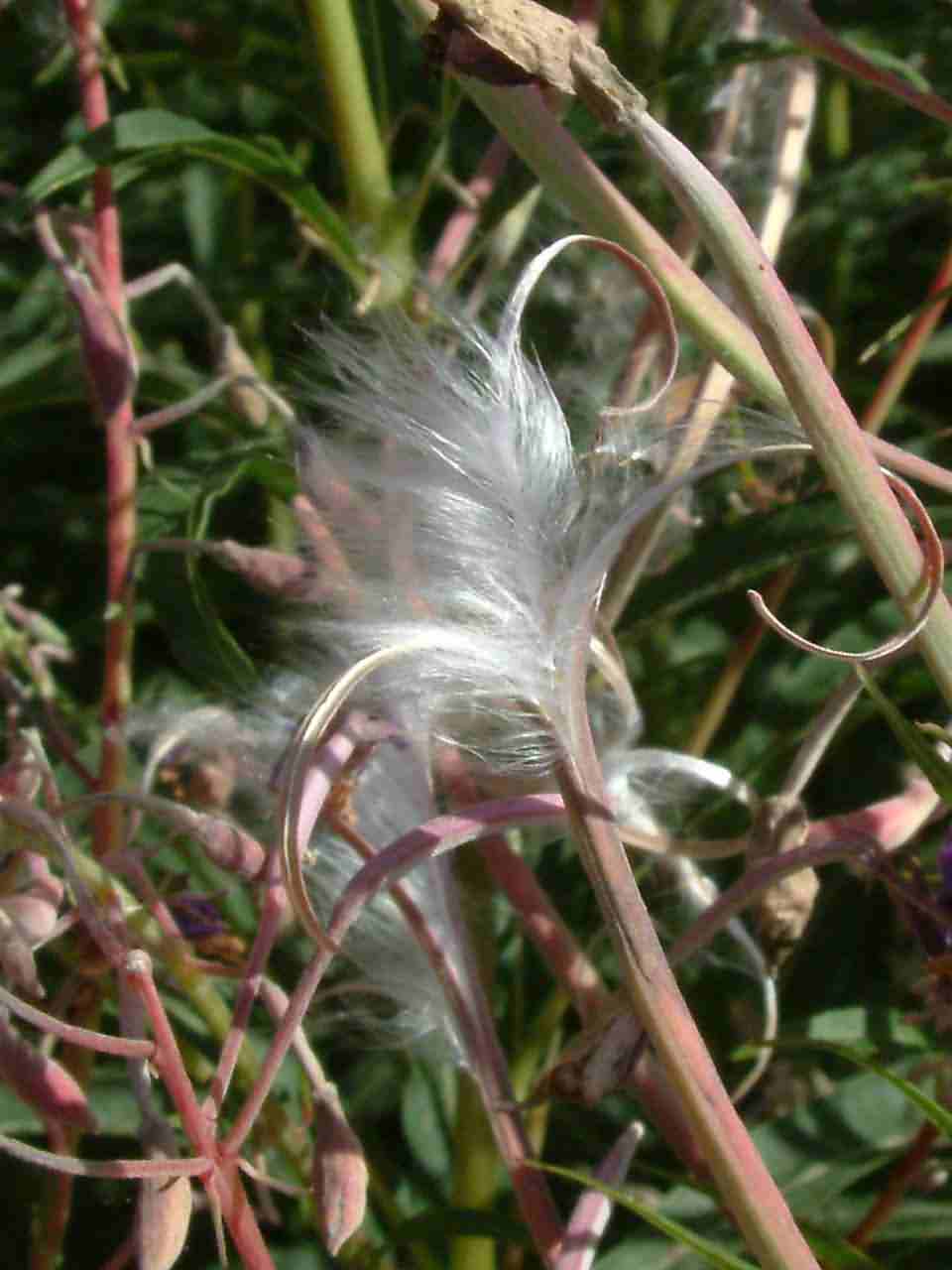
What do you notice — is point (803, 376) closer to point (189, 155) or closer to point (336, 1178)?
point (336, 1178)

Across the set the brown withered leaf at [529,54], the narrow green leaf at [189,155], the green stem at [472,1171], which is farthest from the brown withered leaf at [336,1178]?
the narrow green leaf at [189,155]

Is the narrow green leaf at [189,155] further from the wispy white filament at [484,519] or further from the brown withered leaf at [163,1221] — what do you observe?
the brown withered leaf at [163,1221]

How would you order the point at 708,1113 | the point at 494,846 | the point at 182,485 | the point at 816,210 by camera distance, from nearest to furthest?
the point at 708,1113
the point at 494,846
the point at 182,485
the point at 816,210

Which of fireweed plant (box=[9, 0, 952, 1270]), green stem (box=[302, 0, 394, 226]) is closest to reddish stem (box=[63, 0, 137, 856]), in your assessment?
fireweed plant (box=[9, 0, 952, 1270])

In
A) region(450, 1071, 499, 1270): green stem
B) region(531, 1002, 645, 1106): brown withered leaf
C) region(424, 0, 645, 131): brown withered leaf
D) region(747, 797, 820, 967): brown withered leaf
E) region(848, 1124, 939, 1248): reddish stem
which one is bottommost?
region(450, 1071, 499, 1270): green stem

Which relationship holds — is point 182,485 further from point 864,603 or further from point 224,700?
point 864,603

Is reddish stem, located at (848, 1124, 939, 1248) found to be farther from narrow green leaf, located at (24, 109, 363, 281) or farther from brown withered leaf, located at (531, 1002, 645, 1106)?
narrow green leaf, located at (24, 109, 363, 281)

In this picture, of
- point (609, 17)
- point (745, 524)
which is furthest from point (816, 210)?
point (745, 524)
